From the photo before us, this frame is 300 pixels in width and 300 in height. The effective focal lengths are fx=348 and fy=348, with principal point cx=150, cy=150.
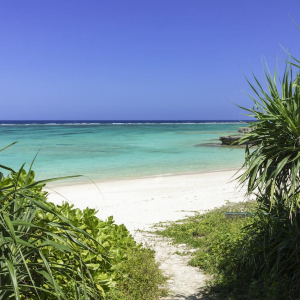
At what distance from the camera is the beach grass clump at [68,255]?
8.54 ft

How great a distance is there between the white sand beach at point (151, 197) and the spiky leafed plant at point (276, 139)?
196 inches

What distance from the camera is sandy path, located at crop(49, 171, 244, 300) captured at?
6004 millimetres

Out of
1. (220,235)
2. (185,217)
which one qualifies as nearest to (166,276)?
(220,235)

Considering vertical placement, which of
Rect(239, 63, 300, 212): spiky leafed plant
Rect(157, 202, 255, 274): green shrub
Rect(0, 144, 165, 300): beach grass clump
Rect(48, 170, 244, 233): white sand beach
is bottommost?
Rect(48, 170, 244, 233): white sand beach

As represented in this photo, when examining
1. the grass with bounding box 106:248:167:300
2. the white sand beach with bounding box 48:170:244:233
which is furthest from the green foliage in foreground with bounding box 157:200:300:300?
the white sand beach with bounding box 48:170:244:233

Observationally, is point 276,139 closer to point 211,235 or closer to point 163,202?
point 211,235

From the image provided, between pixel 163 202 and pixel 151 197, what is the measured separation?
1066mm

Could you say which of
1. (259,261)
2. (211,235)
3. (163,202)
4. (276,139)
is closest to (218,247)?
(211,235)

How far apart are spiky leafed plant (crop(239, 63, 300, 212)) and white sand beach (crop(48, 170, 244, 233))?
16.3ft

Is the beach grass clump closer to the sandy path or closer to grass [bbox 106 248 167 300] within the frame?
grass [bbox 106 248 167 300]

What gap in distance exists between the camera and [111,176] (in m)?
19.6

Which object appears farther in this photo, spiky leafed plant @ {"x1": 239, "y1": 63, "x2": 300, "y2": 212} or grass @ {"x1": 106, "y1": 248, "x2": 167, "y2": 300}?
grass @ {"x1": 106, "y1": 248, "x2": 167, "y2": 300}

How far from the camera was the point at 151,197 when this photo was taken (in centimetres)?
1345

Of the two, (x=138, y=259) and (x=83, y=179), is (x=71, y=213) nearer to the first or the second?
(x=138, y=259)
